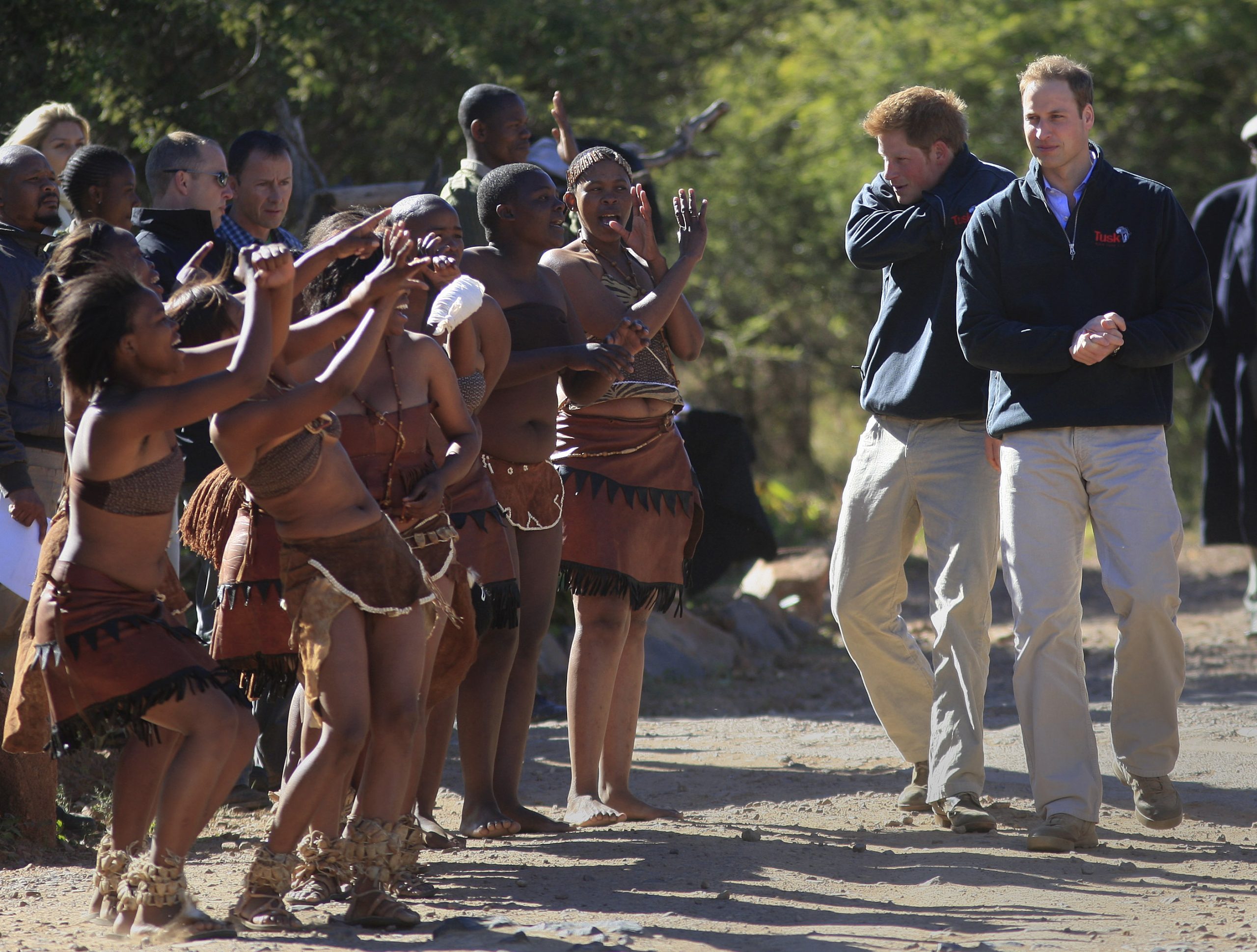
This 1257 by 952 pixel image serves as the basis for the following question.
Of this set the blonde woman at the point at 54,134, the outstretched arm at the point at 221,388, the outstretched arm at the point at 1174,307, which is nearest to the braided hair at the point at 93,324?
the outstretched arm at the point at 221,388

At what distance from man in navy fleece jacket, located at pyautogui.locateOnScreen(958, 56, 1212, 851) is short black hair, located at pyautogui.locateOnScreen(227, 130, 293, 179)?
2402 mm

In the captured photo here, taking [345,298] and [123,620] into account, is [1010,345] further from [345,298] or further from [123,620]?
[123,620]

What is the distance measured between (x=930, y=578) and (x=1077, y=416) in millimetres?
805

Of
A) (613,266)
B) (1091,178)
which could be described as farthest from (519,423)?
(1091,178)

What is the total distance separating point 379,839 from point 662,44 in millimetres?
9201

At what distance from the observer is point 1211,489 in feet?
29.1

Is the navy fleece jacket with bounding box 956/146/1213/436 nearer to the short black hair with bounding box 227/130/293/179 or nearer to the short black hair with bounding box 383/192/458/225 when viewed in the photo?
the short black hair with bounding box 383/192/458/225

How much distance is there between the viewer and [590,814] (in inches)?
190

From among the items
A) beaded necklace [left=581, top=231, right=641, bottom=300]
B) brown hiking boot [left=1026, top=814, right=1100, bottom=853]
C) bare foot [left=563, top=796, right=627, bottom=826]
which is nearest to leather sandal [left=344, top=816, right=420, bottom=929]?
bare foot [left=563, top=796, right=627, bottom=826]

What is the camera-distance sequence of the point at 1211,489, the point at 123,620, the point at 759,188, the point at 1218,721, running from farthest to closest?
the point at 759,188 < the point at 1211,489 < the point at 1218,721 < the point at 123,620

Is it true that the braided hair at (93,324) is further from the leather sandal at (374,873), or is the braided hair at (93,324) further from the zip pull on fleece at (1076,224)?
the zip pull on fleece at (1076,224)

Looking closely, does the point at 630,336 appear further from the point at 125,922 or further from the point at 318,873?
the point at 125,922

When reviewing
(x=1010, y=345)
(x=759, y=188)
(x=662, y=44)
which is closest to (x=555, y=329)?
(x=1010, y=345)

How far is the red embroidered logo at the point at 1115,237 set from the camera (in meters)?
4.51
